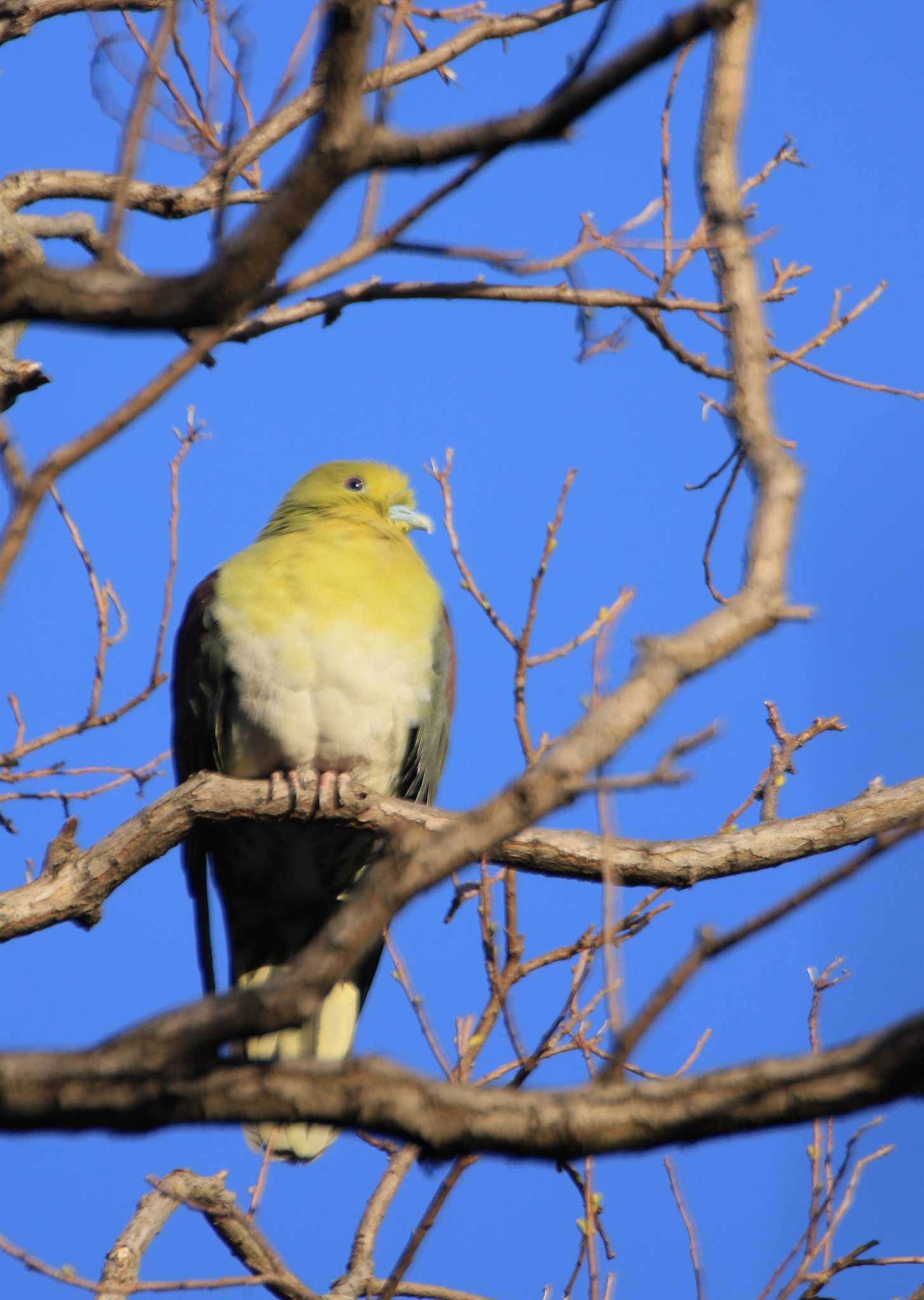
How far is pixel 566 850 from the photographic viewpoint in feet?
11.6

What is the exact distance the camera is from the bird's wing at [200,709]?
4.53 metres

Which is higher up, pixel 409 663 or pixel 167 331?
pixel 409 663

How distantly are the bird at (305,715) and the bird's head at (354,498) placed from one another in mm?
100

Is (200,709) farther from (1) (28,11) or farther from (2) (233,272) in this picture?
(2) (233,272)

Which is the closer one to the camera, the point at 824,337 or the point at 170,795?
the point at 170,795

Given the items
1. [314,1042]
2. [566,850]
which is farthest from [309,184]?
[314,1042]

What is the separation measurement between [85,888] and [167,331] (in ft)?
6.66

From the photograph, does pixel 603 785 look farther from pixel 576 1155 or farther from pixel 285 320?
pixel 285 320

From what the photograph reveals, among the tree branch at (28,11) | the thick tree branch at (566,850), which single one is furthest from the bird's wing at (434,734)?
the tree branch at (28,11)

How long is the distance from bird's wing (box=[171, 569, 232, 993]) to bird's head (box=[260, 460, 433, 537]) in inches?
19.7

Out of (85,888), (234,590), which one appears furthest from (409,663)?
(85,888)

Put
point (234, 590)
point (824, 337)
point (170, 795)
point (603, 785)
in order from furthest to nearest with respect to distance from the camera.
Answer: point (234, 590), point (824, 337), point (170, 795), point (603, 785)

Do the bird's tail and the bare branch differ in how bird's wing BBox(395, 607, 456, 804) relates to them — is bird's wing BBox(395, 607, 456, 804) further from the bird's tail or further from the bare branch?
the bare branch

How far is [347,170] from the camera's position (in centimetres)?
156
